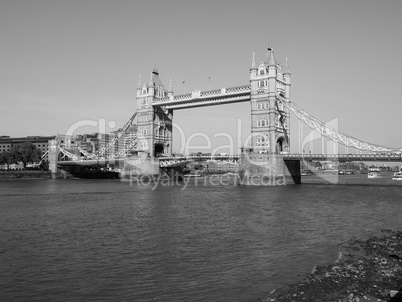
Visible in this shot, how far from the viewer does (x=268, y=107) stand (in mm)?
65562

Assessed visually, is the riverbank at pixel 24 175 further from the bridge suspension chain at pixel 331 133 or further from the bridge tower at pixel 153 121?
the bridge suspension chain at pixel 331 133

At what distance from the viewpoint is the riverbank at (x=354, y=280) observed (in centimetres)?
1150

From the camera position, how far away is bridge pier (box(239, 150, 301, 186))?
61000 mm

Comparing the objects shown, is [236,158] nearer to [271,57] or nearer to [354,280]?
[271,57]

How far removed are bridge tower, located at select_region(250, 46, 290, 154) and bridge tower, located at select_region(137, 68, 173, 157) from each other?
25744mm

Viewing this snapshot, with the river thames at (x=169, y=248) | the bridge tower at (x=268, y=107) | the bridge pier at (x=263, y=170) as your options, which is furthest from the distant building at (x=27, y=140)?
the river thames at (x=169, y=248)

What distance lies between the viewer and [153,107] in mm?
84750

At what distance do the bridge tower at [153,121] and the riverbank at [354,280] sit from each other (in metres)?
69.6

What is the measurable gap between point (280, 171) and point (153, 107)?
34818 millimetres

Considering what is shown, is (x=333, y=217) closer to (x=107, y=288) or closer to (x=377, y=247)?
(x=377, y=247)

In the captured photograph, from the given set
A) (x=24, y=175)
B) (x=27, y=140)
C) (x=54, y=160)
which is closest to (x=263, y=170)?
(x=24, y=175)

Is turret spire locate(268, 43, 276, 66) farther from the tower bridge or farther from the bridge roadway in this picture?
the bridge roadway

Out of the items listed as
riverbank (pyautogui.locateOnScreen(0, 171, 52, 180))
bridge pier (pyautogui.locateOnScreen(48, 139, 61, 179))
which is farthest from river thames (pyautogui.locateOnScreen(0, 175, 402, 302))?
bridge pier (pyautogui.locateOnScreen(48, 139, 61, 179))

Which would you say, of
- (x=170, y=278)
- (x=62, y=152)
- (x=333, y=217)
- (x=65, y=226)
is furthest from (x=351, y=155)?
(x=62, y=152)
